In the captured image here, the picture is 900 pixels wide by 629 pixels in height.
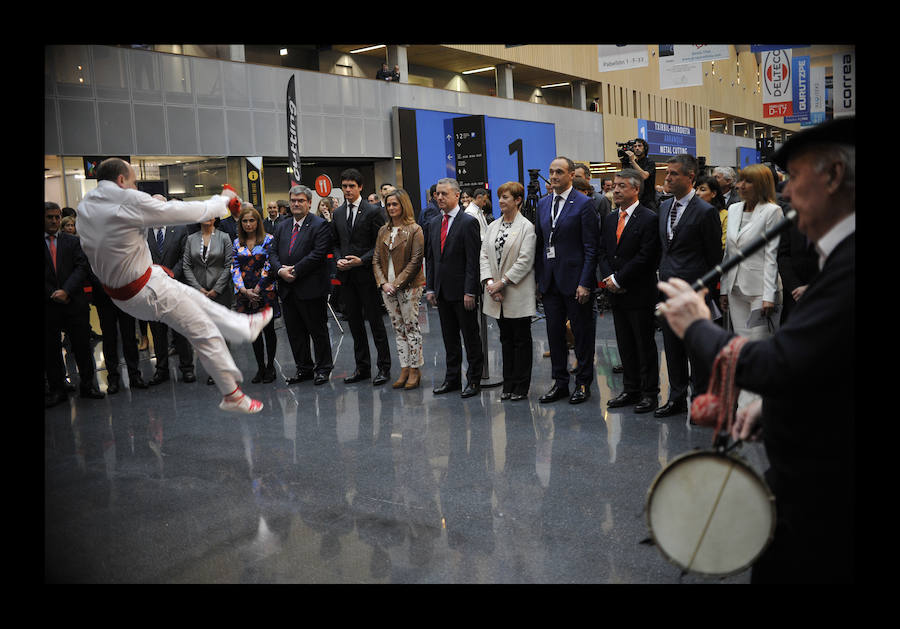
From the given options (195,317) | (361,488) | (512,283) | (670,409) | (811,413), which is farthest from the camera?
(512,283)

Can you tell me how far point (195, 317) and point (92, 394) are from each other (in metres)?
3.89

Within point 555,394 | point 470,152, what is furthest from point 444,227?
point 470,152

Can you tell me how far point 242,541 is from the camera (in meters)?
3.65

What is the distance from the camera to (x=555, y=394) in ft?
19.7

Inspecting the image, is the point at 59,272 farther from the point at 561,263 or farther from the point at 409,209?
the point at 561,263

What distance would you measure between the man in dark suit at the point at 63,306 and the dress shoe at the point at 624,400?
4659mm

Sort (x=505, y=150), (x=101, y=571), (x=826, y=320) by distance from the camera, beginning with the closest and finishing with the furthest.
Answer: (x=826, y=320) < (x=101, y=571) < (x=505, y=150)

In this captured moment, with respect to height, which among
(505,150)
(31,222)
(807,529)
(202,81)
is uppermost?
(202,81)

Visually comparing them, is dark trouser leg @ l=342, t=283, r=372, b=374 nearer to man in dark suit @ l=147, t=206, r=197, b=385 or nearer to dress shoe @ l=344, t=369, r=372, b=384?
dress shoe @ l=344, t=369, r=372, b=384

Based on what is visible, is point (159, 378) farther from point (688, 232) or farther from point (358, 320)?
point (688, 232)

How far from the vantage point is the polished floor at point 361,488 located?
130 inches

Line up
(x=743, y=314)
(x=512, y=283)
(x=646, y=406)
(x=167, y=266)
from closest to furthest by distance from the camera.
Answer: (x=743, y=314) < (x=646, y=406) < (x=512, y=283) < (x=167, y=266)

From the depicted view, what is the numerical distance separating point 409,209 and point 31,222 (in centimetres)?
461
